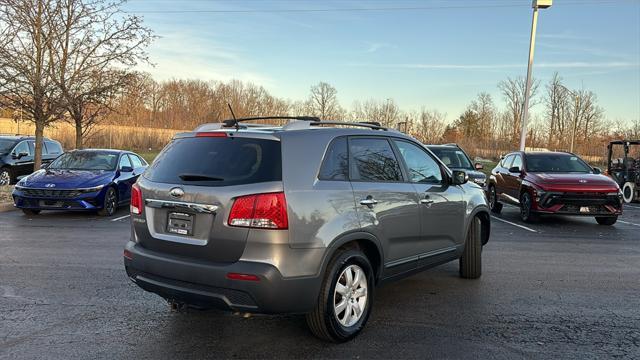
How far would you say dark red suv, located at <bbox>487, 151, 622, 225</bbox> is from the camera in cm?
1054

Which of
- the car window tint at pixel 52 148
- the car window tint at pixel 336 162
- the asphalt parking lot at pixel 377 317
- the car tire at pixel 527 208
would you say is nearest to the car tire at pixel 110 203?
the asphalt parking lot at pixel 377 317

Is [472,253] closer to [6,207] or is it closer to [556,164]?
[556,164]

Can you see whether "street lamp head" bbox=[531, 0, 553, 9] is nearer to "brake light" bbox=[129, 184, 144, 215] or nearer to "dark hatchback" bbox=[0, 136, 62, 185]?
"brake light" bbox=[129, 184, 144, 215]

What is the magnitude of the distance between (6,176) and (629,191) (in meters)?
19.8

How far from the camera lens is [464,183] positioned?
19.0 feet

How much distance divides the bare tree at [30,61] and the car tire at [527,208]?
12276 millimetres

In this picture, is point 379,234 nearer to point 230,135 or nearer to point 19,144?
point 230,135

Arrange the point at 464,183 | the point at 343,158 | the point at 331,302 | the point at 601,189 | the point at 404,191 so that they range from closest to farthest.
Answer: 1. the point at 331,302
2. the point at 343,158
3. the point at 404,191
4. the point at 464,183
5. the point at 601,189

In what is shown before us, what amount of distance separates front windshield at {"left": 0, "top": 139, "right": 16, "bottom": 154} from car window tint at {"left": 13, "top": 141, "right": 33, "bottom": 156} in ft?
0.58

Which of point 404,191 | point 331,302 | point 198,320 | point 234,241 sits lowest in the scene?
point 198,320

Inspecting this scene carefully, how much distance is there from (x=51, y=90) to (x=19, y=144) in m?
4.14

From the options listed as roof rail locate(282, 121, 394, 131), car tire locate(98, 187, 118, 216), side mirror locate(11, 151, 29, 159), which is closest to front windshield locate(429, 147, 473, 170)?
car tire locate(98, 187, 118, 216)

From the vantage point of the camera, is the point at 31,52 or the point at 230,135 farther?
the point at 31,52

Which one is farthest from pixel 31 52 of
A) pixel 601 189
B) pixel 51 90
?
pixel 601 189
